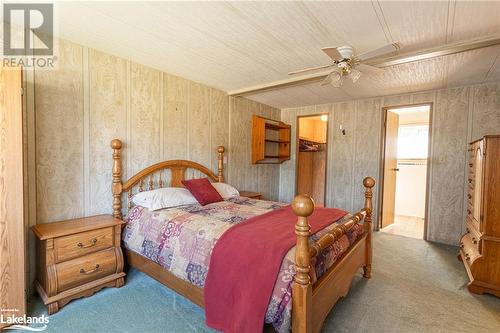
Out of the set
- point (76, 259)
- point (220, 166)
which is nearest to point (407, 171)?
point (220, 166)

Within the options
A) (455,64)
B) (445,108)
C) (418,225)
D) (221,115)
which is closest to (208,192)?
(221,115)

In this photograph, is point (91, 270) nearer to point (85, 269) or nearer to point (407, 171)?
point (85, 269)

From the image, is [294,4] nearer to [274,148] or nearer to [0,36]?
[0,36]

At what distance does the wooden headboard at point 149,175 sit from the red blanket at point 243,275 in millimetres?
1536

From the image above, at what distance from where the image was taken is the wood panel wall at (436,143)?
347cm

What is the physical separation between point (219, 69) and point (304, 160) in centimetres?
327

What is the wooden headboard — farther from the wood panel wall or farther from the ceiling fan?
the wood panel wall

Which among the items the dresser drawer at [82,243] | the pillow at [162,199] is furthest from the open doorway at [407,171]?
the dresser drawer at [82,243]

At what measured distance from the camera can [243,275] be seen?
5.05 feet

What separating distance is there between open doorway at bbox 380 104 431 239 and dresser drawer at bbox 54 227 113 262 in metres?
4.35

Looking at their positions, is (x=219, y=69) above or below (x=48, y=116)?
above

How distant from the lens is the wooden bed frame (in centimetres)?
135

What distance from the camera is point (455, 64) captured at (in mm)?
2746

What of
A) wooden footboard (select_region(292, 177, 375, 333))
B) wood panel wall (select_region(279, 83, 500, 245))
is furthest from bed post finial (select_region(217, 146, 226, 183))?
wooden footboard (select_region(292, 177, 375, 333))
